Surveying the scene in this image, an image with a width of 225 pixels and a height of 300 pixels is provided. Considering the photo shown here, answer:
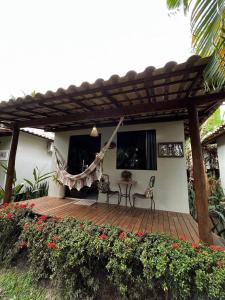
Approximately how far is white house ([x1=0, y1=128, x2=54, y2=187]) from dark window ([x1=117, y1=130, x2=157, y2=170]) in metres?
4.08

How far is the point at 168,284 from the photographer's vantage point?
70.2 inches

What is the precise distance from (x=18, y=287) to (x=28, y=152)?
17.5 feet

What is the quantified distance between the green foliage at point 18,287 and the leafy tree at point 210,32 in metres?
3.64

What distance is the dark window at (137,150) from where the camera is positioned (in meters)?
4.49

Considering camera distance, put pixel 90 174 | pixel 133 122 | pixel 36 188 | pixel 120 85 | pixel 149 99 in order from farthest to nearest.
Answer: pixel 36 188 → pixel 133 122 → pixel 90 174 → pixel 149 99 → pixel 120 85

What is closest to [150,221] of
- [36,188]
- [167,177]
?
[167,177]

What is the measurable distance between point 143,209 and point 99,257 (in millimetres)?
2331

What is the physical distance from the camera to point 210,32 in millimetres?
1473

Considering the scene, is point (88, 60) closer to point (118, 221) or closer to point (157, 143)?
point (157, 143)

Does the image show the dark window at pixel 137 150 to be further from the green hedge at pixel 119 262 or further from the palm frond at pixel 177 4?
the palm frond at pixel 177 4

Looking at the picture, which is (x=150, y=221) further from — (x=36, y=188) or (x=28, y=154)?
(x=28, y=154)

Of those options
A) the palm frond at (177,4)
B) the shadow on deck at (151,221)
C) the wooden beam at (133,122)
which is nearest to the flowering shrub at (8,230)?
the shadow on deck at (151,221)

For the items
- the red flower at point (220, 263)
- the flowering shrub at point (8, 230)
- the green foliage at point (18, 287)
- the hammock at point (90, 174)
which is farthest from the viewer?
the hammock at point (90, 174)

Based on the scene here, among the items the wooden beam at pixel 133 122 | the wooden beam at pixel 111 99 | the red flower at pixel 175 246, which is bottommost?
the red flower at pixel 175 246
